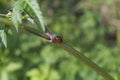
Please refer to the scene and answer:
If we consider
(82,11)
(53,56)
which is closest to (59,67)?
(53,56)

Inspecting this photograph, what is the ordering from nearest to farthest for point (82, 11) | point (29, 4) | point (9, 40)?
1. point (29, 4)
2. point (9, 40)
3. point (82, 11)

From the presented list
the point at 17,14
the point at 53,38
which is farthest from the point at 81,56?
the point at 17,14

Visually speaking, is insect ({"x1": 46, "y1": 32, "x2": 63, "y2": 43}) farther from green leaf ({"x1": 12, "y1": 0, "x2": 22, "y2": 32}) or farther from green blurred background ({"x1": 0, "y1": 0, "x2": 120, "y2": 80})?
green blurred background ({"x1": 0, "y1": 0, "x2": 120, "y2": 80})

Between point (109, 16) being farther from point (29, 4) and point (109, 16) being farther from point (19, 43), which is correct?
point (29, 4)

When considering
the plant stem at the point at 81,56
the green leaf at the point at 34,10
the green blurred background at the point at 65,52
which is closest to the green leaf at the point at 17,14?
the green leaf at the point at 34,10

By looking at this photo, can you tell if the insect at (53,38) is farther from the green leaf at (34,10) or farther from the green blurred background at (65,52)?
the green blurred background at (65,52)

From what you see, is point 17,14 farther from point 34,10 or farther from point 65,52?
point 65,52

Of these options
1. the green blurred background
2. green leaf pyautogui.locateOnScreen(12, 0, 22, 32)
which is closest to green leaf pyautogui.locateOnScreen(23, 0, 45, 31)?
green leaf pyautogui.locateOnScreen(12, 0, 22, 32)
